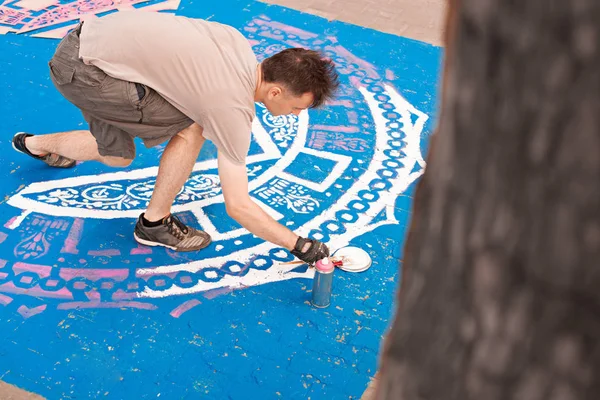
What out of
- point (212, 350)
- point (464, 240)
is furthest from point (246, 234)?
point (464, 240)

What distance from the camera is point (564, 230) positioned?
47cm

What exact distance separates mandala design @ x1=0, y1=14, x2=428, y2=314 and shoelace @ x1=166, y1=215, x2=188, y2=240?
4.0 inches

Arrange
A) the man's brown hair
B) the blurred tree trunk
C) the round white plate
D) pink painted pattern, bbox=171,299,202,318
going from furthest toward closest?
1. the round white plate
2. pink painted pattern, bbox=171,299,202,318
3. the man's brown hair
4. the blurred tree trunk

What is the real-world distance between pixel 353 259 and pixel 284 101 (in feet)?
2.91

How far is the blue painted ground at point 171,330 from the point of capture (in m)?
2.84

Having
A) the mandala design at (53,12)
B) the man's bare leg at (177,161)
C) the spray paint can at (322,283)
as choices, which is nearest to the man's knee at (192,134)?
the man's bare leg at (177,161)

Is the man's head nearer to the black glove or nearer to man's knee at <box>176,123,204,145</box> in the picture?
man's knee at <box>176,123,204,145</box>

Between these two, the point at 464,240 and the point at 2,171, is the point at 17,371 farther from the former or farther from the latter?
the point at 464,240

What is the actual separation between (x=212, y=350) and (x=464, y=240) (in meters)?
2.58

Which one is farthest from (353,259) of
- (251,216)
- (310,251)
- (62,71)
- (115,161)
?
(62,71)

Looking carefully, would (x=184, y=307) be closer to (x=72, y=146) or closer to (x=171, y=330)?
(x=171, y=330)

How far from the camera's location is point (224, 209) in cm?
383

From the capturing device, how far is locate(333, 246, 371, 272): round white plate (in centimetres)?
346

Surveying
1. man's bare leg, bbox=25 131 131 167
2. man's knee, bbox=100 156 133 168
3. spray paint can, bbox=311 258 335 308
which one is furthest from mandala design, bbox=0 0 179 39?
spray paint can, bbox=311 258 335 308
